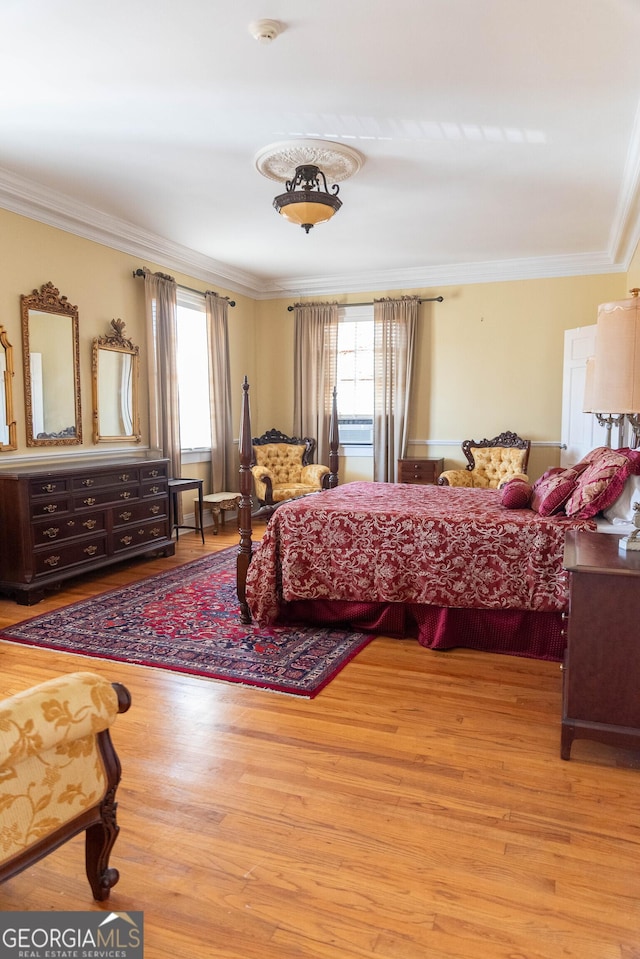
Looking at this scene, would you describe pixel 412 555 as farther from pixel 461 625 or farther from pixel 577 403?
pixel 577 403

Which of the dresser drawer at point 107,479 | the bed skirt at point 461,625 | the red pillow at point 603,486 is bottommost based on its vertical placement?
the bed skirt at point 461,625

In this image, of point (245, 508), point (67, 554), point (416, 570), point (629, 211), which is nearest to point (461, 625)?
point (416, 570)

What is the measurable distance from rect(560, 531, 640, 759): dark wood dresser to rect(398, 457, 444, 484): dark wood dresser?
4541mm

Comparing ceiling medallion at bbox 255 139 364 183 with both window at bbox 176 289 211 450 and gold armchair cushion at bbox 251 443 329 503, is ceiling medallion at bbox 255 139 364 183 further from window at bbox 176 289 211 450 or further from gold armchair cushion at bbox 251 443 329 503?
gold armchair cushion at bbox 251 443 329 503

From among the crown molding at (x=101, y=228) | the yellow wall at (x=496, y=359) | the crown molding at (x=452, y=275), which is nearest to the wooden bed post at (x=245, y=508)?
the crown molding at (x=101, y=228)

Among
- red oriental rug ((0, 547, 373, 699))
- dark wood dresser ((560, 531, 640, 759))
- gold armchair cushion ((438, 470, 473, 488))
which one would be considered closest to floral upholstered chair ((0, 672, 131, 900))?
red oriental rug ((0, 547, 373, 699))

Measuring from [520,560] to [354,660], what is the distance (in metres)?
1.00

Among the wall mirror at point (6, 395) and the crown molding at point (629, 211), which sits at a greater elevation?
the crown molding at point (629, 211)

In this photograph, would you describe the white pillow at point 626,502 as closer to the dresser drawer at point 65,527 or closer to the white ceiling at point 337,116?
the white ceiling at point 337,116

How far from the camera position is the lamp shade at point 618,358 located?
2.25 metres

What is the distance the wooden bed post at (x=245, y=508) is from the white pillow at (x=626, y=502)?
6.42ft

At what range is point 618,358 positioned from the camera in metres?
2.29

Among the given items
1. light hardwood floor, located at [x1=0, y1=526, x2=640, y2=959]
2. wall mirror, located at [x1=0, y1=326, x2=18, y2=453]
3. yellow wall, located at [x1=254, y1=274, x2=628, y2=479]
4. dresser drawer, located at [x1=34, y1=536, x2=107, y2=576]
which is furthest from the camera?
yellow wall, located at [x1=254, y1=274, x2=628, y2=479]

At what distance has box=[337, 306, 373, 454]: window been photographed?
24.3ft
